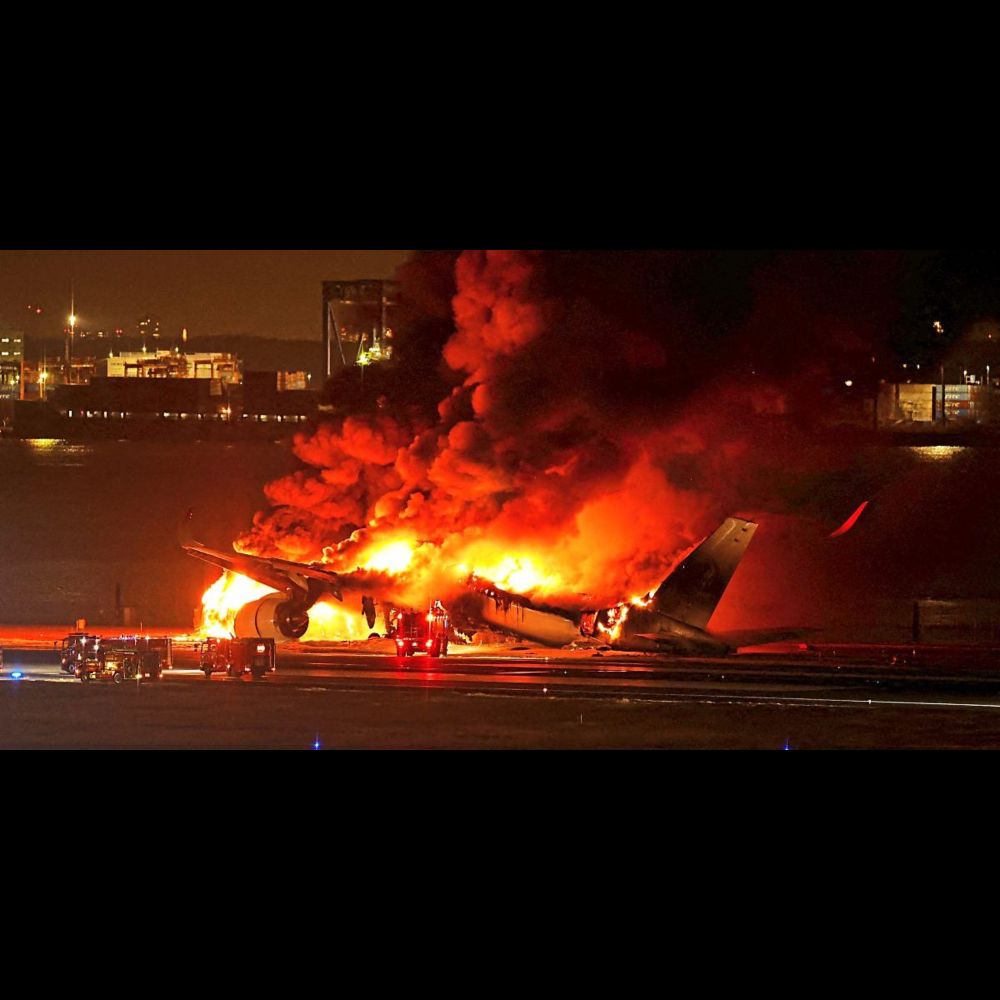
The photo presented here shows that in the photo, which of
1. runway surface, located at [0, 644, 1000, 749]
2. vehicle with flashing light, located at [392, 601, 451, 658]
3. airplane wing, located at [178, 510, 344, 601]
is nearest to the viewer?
runway surface, located at [0, 644, 1000, 749]

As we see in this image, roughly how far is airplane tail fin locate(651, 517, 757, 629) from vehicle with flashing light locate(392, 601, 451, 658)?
214 centimetres

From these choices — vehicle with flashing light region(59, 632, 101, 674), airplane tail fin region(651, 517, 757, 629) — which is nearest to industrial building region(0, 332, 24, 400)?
vehicle with flashing light region(59, 632, 101, 674)

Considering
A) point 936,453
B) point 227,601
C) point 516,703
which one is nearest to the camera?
point 516,703

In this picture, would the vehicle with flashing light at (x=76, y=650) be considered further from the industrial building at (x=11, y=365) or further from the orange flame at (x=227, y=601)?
the industrial building at (x=11, y=365)

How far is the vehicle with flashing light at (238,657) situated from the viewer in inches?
551

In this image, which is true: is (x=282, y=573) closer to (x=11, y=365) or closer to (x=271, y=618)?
(x=271, y=618)

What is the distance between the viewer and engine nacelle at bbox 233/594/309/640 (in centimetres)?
1630

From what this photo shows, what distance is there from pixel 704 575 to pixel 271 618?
443 cm

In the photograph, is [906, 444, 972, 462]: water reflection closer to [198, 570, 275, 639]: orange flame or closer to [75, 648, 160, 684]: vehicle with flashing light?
[198, 570, 275, 639]: orange flame

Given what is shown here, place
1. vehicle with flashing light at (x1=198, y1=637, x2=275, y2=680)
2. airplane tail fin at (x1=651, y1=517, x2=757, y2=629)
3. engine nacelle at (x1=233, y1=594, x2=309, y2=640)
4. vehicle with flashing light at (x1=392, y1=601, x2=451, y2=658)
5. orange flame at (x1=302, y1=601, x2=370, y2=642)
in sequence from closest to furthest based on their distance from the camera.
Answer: vehicle with flashing light at (x1=198, y1=637, x2=275, y2=680), vehicle with flashing light at (x1=392, y1=601, x2=451, y2=658), airplane tail fin at (x1=651, y1=517, x2=757, y2=629), engine nacelle at (x1=233, y1=594, x2=309, y2=640), orange flame at (x1=302, y1=601, x2=370, y2=642)

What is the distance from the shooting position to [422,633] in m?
15.7

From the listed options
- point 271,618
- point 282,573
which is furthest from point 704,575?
point 271,618
